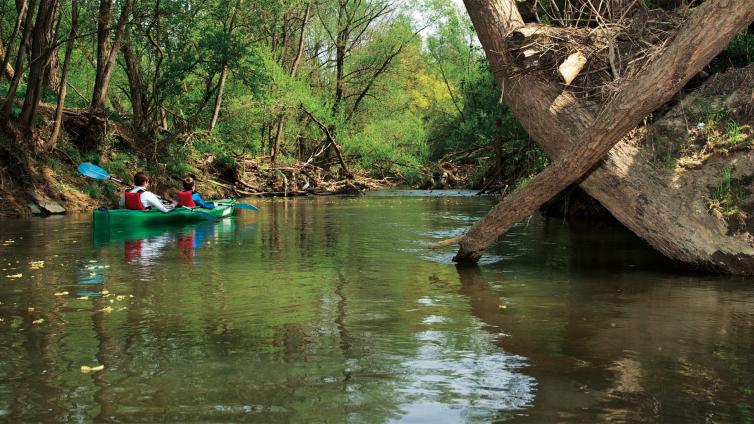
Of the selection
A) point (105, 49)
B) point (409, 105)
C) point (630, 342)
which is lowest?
point (630, 342)

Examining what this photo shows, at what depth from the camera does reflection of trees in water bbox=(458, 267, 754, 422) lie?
15.4 ft

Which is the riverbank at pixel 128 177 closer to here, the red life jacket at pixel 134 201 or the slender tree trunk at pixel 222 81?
the slender tree trunk at pixel 222 81

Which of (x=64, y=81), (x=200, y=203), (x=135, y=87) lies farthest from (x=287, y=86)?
(x=200, y=203)

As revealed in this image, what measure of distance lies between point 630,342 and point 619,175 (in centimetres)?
439

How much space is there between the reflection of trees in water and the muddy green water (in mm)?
22

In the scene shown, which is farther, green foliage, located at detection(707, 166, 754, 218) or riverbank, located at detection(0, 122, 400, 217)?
riverbank, located at detection(0, 122, 400, 217)

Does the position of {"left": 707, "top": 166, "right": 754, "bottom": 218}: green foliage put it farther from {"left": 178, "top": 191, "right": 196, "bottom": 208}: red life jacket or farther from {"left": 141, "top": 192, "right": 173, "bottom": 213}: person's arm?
{"left": 178, "top": 191, "right": 196, "bottom": 208}: red life jacket

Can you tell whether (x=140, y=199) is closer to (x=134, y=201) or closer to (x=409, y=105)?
(x=134, y=201)

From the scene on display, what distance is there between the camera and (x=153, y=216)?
16.9 m

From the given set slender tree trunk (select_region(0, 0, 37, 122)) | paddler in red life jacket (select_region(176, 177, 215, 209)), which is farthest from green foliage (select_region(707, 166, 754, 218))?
slender tree trunk (select_region(0, 0, 37, 122))

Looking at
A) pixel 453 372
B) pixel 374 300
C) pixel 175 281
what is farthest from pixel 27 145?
pixel 453 372

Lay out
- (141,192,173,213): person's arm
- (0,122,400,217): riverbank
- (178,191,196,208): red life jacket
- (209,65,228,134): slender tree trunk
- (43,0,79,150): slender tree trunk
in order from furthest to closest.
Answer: (209,65,228,134): slender tree trunk < (43,0,79,150): slender tree trunk < (0,122,400,217): riverbank < (178,191,196,208): red life jacket < (141,192,173,213): person's arm

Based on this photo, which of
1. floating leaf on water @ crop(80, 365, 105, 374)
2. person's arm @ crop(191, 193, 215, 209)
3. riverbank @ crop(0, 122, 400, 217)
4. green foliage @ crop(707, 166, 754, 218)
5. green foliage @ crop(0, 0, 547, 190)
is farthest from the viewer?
green foliage @ crop(0, 0, 547, 190)

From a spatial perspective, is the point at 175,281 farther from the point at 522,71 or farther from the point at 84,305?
the point at 522,71
